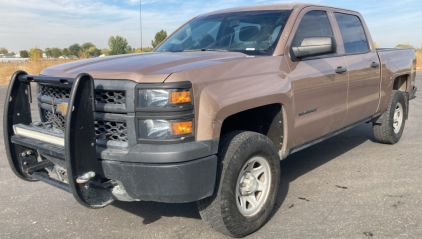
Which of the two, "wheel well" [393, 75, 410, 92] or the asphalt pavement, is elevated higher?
"wheel well" [393, 75, 410, 92]

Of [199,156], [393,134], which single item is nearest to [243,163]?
[199,156]

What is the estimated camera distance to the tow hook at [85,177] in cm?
259

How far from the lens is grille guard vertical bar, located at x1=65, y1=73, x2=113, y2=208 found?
8.36 feet

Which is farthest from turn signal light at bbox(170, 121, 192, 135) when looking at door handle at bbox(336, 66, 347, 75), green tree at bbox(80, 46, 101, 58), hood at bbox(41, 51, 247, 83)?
green tree at bbox(80, 46, 101, 58)

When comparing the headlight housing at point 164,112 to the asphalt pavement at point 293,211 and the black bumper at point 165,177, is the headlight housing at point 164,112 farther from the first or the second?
the asphalt pavement at point 293,211

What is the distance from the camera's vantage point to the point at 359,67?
4.67 metres

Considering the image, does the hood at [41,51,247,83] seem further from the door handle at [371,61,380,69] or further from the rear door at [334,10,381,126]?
the door handle at [371,61,380,69]

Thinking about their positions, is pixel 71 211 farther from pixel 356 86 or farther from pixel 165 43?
pixel 356 86

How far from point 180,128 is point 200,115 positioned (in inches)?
Answer: 6.9

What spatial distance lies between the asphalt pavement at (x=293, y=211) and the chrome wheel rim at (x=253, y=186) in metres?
0.23

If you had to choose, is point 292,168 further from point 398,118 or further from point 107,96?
point 107,96

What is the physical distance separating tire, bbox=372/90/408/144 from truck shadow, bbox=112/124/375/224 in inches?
17.0

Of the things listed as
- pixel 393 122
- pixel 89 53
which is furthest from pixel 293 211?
pixel 89 53

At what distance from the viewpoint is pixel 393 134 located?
5.93 meters
